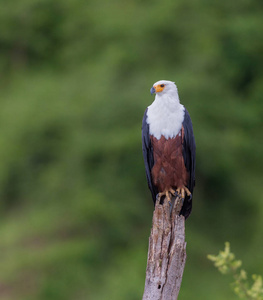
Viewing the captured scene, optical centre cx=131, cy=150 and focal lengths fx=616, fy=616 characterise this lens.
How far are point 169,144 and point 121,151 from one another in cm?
682

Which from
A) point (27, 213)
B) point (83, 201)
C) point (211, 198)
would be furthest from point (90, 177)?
point (211, 198)

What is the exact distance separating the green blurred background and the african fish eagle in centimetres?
617

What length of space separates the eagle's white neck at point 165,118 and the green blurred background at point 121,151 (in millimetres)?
6297

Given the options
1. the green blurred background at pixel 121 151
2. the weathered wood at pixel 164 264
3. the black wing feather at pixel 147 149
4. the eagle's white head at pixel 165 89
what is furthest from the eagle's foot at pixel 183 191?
the green blurred background at pixel 121 151

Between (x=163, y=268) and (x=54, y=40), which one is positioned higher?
(x=54, y=40)

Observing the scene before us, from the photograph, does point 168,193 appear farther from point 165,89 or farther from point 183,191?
point 165,89

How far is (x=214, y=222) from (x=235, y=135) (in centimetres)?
202

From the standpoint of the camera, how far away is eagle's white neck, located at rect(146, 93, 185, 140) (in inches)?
194

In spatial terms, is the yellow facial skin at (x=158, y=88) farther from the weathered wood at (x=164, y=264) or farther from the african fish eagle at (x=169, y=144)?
the weathered wood at (x=164, y=264)

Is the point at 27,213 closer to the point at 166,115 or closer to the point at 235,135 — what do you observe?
the point at 235,135

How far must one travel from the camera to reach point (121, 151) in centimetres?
1175

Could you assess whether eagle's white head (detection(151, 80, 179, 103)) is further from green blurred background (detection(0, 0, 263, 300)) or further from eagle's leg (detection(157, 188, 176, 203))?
green blurred background (detection(0, 0, 263, 300))

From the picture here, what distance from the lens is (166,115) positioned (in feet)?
16.3

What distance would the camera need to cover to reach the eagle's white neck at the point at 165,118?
4930mm
